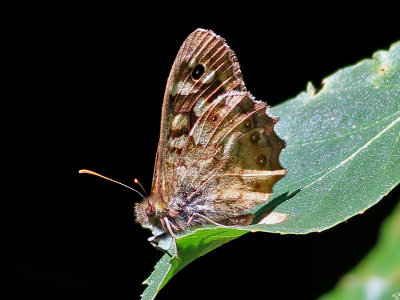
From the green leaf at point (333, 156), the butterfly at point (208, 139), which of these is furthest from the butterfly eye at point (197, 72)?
the green leaf at point (333, 156)

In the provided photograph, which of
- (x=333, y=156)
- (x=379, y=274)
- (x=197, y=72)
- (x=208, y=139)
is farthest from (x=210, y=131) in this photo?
(x=379, y=274)

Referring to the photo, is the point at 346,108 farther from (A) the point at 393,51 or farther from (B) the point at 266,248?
(B) the point at 266,248

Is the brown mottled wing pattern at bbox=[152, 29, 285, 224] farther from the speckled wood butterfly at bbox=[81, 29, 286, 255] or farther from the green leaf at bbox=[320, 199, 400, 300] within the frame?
the green leaf at bbox=[320, 199, 400, 300]

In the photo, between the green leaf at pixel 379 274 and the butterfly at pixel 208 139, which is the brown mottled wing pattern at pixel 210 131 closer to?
the butterfly at pixel 208 139

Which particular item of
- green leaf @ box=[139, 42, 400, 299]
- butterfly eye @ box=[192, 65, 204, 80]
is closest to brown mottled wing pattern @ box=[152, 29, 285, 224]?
butterfly eye @ box=[192, 65, 204, 80]

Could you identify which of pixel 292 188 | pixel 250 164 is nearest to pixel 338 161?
pixel 292 188

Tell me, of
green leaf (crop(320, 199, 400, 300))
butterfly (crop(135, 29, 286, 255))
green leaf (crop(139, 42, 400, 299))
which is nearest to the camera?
green leaf (crop(139, 42, 400, 299))
